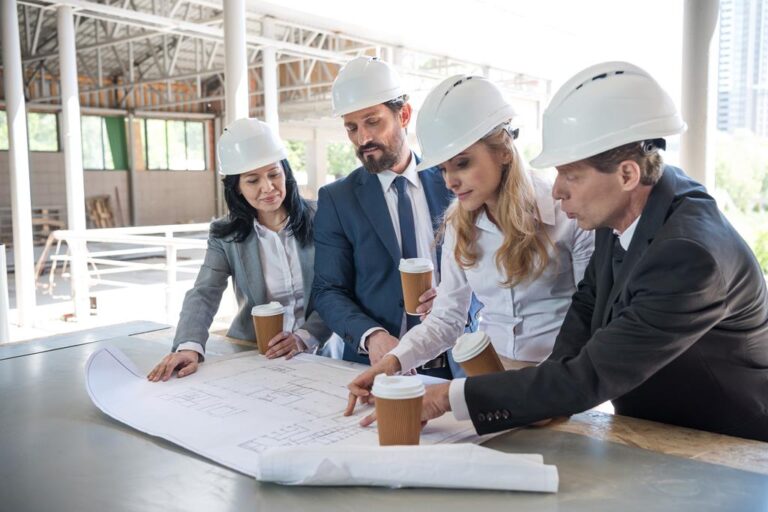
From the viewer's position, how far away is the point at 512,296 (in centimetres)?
228

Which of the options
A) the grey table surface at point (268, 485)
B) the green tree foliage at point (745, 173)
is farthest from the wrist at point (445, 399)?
the green tree foliage at point (745, 173)

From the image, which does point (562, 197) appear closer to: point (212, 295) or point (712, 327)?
point (712, 327)

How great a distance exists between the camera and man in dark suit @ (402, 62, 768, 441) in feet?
4.80

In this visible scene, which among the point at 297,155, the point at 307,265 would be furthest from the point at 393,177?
the point at 297,155

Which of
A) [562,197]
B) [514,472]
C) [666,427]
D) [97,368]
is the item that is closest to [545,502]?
[514,472]

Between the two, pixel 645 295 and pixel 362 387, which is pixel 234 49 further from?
pixel 645 295

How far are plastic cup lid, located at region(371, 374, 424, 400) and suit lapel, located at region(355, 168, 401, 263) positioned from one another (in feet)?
3.93

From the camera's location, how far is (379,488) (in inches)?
53.9

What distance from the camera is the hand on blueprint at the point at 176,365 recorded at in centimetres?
221

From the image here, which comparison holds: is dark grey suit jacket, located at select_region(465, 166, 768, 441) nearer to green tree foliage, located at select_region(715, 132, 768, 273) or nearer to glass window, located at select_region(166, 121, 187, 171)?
green tree foliage, located at select_region(715, 132, 768, 273)

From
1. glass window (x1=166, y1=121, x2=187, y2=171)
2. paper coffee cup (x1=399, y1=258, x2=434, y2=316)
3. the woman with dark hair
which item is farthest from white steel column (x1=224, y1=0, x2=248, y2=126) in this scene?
glass window (x1=166, y1=121, x2=187, y2=171)

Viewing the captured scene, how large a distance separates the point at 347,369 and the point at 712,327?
1.14m

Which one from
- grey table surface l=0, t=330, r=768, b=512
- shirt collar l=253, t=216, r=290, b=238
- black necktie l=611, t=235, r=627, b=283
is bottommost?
grey table surface l=0, t=330, r=768, b=512

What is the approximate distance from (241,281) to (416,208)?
758 millimetres
